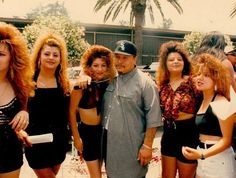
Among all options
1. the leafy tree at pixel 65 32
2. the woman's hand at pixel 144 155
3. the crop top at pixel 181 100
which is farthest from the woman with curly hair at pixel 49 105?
the leafy tree at pixel 65 32

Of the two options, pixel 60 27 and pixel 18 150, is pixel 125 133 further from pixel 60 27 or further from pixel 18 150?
pixel 60 27

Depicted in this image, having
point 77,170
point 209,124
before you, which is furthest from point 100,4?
point 209,124

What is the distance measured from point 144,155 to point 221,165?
944 millimetres

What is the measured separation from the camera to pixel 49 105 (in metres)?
3.87

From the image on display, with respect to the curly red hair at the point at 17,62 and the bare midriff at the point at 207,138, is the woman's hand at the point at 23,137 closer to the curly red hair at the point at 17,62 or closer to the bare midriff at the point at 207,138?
the curly red hair at the point at 17,62

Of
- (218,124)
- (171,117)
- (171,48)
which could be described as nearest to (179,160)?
(171,117)

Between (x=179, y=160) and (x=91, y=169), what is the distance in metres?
1.05

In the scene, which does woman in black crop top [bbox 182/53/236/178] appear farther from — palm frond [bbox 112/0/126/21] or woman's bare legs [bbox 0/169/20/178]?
palm frond [bbox 112/0/126/21]

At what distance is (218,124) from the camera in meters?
3.21

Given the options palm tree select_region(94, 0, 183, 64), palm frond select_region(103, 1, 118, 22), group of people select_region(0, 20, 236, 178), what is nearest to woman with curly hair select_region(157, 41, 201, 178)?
group of people select_region(0, 20, 236, 178)

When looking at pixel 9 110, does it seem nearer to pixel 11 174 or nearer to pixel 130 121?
pixel 11 174

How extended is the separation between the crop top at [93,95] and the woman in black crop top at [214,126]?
1.18 m

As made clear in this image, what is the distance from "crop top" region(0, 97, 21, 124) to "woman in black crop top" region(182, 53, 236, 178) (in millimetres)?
1562

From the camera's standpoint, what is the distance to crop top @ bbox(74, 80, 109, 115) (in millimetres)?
4051
